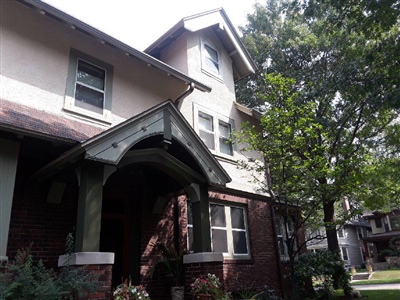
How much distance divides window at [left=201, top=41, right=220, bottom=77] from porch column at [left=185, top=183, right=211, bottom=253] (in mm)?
6057

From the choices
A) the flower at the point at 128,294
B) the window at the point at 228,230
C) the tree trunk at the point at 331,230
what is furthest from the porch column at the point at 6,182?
the tree trunk at the point at 331,230

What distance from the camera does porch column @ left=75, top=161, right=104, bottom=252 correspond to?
5.26 meters

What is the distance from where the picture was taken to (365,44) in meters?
14.3

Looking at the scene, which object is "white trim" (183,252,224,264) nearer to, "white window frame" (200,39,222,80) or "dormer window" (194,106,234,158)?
"dormer window" (194,106,234,158)

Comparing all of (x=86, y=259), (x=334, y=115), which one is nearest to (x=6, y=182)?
(x=86, y=259)

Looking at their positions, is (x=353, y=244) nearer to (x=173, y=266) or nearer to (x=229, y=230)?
(x=229, y=230)

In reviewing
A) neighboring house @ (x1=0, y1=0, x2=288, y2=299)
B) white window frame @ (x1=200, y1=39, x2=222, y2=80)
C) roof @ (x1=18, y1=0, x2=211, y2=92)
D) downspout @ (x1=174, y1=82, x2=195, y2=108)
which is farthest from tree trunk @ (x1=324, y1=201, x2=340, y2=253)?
roof @ (x1=18, y1=0, x2=211, y2=92)

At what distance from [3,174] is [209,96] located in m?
7.62

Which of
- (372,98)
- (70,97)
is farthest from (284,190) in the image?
(70,97)

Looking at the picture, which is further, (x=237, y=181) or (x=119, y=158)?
(x=237, y=181)

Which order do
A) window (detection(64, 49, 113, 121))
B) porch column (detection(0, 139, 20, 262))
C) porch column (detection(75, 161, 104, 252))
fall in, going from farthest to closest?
window (detection(64, 49, 113, 121)), porch column (detection(0, 139, 20, 262)), porch column (detection(75, 161, 104, 252))

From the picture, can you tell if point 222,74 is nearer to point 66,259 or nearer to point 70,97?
point 70,97

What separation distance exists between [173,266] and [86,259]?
3.22m

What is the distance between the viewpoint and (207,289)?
662 cm
